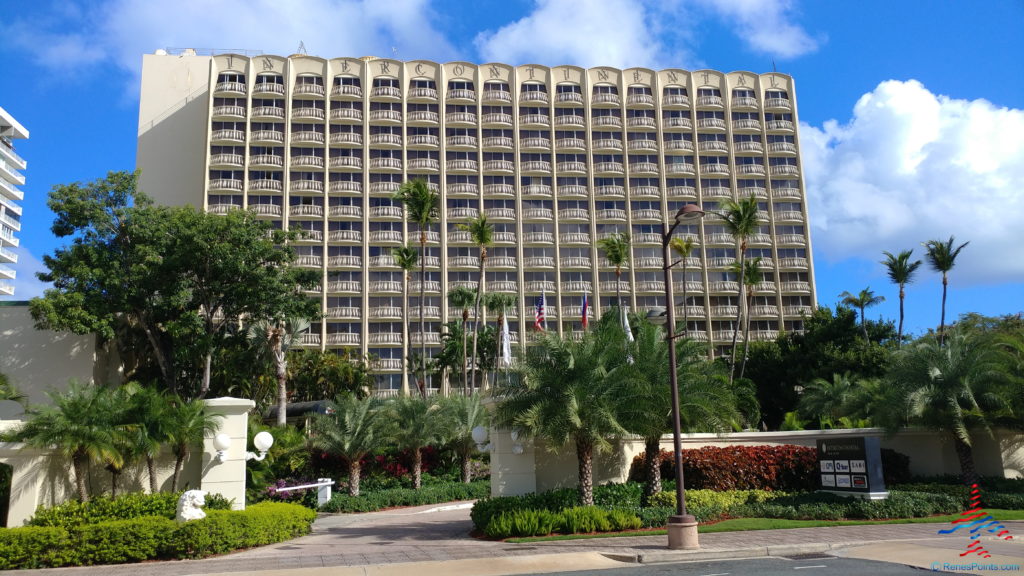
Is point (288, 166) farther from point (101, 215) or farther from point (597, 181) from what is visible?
point (101, 215)

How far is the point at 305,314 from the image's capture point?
1686 inches

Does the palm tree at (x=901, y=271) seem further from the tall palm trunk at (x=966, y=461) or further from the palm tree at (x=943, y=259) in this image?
the tall palm trunk at (x=966, y=461)

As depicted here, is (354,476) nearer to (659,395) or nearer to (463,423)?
(463,423)

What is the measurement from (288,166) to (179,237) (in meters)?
37.5

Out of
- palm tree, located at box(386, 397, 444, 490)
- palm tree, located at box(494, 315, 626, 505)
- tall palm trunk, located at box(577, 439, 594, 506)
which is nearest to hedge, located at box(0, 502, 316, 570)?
palm tree, located at box(494, 315, 626, 505)

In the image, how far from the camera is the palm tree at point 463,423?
33.3 metres

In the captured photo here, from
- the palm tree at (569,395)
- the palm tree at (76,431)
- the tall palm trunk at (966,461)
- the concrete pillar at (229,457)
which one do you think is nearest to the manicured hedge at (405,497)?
the concrete pillar at (229,457)

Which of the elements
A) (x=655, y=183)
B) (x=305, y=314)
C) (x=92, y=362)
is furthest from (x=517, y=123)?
(x=92, y=362)

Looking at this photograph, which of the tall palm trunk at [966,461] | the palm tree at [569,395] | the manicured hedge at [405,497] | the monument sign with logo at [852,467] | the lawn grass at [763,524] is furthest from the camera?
the manicured hedge at [405,497]

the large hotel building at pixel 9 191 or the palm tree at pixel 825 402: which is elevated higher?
the large hotel building at pixel 9 191

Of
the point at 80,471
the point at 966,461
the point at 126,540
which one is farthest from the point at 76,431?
the point at 966,461

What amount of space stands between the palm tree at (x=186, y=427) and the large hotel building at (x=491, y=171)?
51.4 meters

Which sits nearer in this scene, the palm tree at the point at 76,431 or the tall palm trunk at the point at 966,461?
the palm tree at the point at 76,431

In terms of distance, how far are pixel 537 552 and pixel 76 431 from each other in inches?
457
